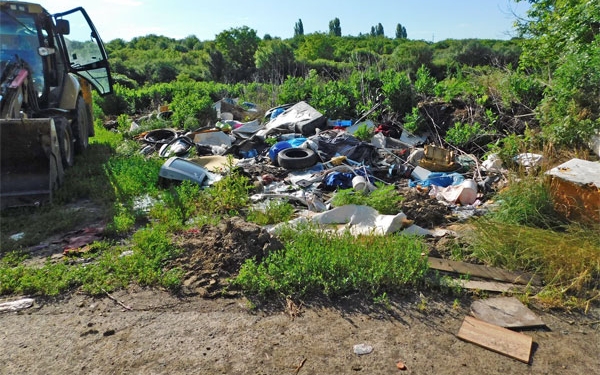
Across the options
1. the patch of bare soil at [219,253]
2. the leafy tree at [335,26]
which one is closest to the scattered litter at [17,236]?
the patch of bare soil at [219,253]

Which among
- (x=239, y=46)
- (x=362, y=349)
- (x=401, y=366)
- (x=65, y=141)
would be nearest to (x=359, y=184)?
(x=362, y=349)

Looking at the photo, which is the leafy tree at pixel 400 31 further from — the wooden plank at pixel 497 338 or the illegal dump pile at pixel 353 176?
the wooden plank at pixel 497 338

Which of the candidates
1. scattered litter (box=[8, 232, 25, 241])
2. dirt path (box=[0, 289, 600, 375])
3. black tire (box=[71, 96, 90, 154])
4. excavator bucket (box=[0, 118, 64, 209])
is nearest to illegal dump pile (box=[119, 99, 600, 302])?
dirt path (box=[0, 289, 600, 375])

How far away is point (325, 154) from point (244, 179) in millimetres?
2218

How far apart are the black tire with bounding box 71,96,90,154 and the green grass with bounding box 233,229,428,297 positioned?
5.67 m

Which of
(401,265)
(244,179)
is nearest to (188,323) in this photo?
(401,265)

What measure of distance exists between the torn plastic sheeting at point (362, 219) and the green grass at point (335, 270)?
0.60 m

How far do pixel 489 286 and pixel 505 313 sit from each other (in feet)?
1.32

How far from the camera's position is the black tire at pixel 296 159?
7.42 metres

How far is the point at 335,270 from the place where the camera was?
3.79m

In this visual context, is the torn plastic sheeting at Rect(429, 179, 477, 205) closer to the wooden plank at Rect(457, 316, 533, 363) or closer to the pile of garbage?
the pile of garbage

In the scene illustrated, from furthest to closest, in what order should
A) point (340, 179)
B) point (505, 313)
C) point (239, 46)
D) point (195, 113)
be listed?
point (239, 46) → point (195, 113) → point (340, 179) → point (505, 313)

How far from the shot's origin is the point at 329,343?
3.07 meters

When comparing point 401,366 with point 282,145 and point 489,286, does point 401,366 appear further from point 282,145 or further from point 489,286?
point 282,145
